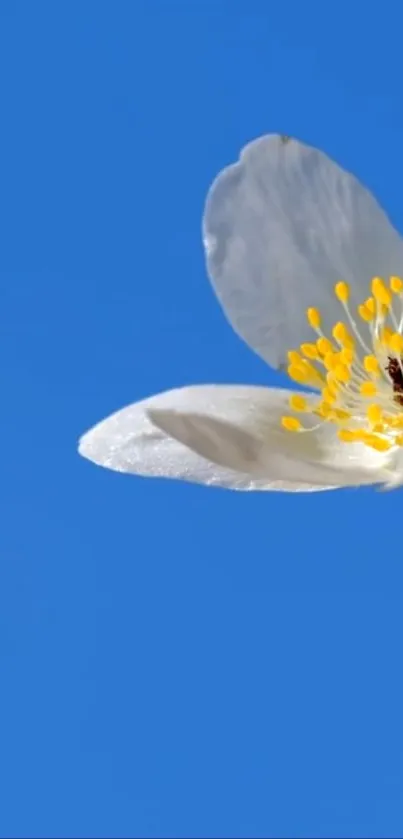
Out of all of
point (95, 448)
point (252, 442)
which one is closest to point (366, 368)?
point (252, 442)

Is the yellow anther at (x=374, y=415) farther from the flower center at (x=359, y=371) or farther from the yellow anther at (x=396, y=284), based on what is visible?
the yellow anther at (x=396, y=284)

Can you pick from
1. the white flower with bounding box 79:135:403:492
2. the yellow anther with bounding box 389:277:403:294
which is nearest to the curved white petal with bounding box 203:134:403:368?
the white flower with bounding box 79:135:403:492

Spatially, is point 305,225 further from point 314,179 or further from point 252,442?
point 252,442

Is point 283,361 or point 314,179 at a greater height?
point 314,179

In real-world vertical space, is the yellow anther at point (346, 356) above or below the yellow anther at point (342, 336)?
below

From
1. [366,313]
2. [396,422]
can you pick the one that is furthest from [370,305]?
[396,422]

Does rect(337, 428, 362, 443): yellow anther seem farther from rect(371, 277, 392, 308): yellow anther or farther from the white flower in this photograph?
rect(371, 277, 392, 308): yellow anther

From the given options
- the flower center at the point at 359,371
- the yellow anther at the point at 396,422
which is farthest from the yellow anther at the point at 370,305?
the yellow anther at the point at 396,422

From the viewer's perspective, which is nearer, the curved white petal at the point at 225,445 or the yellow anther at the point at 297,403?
the curved white petal at the point at 225,445
